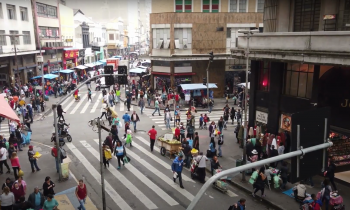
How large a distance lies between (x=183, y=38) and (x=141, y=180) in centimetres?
2470

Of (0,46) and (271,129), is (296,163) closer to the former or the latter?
(271,129)

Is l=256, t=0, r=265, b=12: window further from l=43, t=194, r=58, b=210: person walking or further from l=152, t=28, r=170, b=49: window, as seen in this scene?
l=43, t=194, r=58, b=210: person walking

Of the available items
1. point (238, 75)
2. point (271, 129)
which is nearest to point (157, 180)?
point (271, 129)

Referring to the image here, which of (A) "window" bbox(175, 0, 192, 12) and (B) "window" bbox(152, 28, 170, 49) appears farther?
(B) "window" bbox(152, 28, 170, 49)

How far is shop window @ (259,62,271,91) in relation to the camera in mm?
18181

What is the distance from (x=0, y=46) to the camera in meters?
35.2

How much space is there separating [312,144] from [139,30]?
136097 mm

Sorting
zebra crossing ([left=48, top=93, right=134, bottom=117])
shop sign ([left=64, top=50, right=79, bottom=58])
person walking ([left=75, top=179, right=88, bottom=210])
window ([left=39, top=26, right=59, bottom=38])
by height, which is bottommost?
zebra crossing ([left=48, top=93, right=134, bottom=117])

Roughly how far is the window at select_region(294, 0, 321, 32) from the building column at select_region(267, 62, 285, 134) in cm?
231

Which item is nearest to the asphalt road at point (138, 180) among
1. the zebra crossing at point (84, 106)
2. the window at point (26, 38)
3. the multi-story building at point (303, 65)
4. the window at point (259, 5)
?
the multi-story building at point (303, 65)

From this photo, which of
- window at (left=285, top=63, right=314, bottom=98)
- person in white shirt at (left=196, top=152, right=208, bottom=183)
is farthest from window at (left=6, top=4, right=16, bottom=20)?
window at (left=285, top=63, right=314, bottom=98)

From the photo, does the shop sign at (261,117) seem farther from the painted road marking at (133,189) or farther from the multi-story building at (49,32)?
the multi-story building at (49,32)

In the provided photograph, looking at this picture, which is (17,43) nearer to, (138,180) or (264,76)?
(138,180)

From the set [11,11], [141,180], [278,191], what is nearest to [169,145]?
[141,180]
